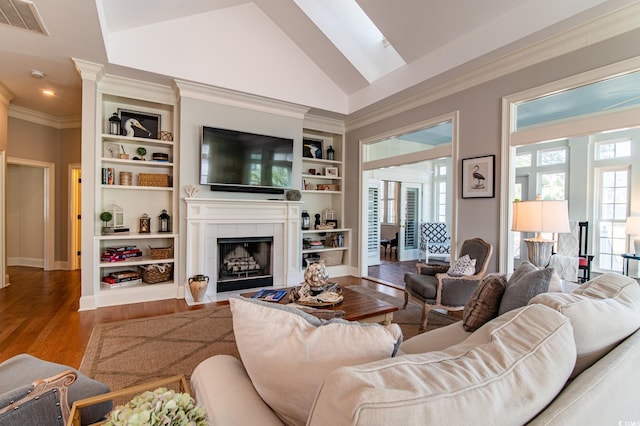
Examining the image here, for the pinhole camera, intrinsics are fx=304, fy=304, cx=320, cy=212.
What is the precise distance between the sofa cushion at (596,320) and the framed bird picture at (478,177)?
105 inches

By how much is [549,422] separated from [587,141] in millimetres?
6682

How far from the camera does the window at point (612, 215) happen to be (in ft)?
16.7

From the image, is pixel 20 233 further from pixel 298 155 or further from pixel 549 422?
pixel 549 422

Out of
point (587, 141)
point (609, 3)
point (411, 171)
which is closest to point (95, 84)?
point (609, 3)

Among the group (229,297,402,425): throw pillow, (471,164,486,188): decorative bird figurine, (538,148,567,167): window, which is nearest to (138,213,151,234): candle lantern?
(229,297,402,425): throw pillow

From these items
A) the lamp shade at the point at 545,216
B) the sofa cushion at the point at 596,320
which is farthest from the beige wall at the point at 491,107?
the sofa cushion at the point at 596,320

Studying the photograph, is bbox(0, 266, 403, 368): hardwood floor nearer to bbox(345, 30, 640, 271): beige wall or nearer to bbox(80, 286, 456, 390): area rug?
bbox(80, 286, 456, 390): area rug

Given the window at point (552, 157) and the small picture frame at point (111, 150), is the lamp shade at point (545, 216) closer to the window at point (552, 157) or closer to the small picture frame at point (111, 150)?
the window at point (552, 157)

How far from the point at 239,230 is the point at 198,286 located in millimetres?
991

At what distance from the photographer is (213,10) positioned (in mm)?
4129

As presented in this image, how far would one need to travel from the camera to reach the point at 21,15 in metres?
2.69

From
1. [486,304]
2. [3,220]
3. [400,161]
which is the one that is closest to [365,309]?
[486,304]

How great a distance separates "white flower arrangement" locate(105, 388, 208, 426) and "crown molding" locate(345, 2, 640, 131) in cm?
397

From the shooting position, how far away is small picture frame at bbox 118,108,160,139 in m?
4.20
